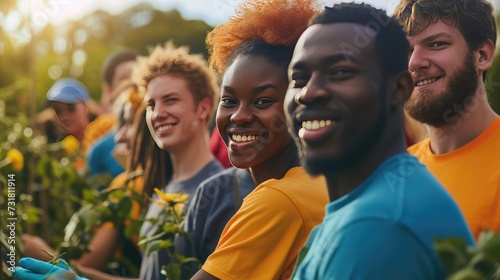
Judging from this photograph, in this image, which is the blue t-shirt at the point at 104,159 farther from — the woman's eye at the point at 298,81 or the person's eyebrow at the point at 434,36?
the woman's eye at the point at 298,81

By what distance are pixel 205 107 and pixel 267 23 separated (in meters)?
1.44

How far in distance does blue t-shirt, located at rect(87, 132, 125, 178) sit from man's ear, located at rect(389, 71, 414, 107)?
4682 mm

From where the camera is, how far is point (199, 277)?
2.67 metres

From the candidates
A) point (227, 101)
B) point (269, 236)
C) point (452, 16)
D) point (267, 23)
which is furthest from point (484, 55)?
point (269, 236)

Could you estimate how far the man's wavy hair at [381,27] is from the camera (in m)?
2.08

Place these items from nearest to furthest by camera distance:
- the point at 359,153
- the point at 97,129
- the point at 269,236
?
the point at 359,153 → the point at 269,236 → the point at 97,129

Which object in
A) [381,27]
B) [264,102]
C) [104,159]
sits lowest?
[104,159]

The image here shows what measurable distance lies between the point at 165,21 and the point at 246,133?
1007 inches

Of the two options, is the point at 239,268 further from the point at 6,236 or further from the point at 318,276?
the point at 6,236

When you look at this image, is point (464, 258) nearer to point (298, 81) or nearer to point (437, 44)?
point (298, 81)

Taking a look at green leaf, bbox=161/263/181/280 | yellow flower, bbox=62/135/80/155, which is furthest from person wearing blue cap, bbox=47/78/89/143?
green leaf, bbox=161/263/181/280

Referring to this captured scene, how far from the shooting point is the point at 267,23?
2910mm

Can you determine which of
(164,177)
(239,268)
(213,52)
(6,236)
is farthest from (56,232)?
(239,268)

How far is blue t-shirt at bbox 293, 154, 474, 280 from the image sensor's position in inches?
71.1
